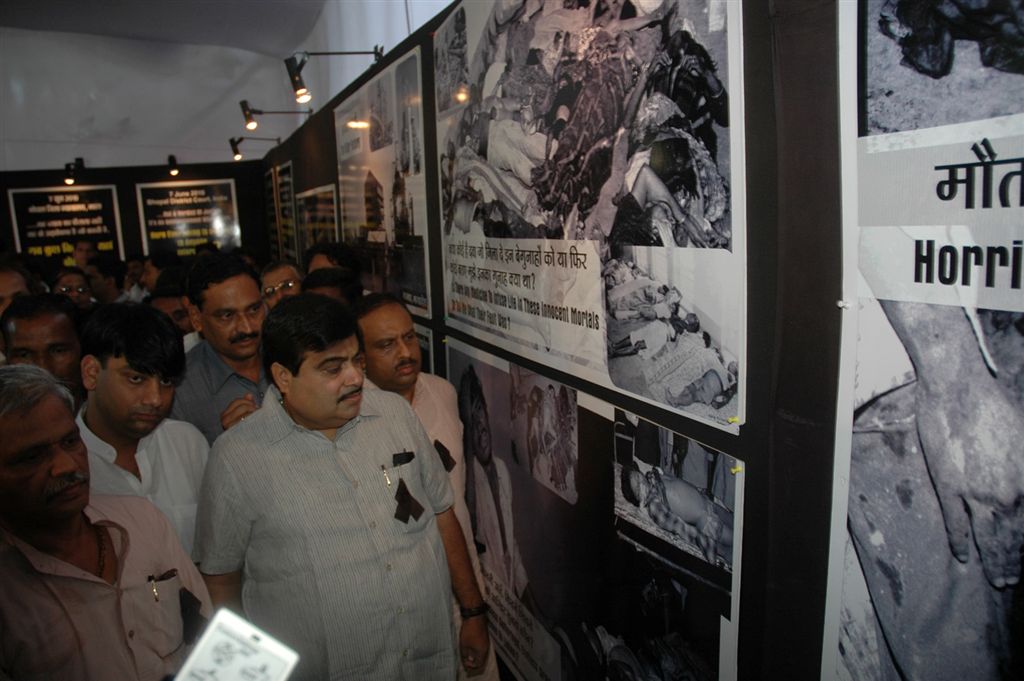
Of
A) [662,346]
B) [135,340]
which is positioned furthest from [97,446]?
[662,346]

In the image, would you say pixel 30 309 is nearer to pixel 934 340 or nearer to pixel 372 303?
pixel 372 303

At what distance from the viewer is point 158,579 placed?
1599 millimetres

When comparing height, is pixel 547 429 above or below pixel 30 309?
below

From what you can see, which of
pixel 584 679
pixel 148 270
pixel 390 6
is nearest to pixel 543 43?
pixel 584 679

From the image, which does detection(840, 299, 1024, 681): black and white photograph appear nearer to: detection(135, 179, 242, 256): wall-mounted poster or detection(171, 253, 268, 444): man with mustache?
detection(171, 253, 268, 444): man with mustache

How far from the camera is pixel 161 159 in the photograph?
42.4ft

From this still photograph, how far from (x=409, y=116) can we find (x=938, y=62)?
2831mm

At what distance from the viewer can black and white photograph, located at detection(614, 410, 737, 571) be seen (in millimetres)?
1564

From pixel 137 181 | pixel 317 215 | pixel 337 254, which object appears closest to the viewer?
pixel 337 254

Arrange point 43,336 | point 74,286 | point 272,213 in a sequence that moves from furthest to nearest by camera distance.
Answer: point 272,213 < point 74,286 < point 43,336

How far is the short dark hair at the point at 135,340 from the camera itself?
6.58 ft

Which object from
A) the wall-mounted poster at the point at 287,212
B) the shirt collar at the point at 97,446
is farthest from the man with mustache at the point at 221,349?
the wall-mounted poster at the point at 287,212

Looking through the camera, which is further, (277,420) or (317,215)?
(317,215)

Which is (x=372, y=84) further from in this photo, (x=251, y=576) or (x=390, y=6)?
(x=251, y=576)
